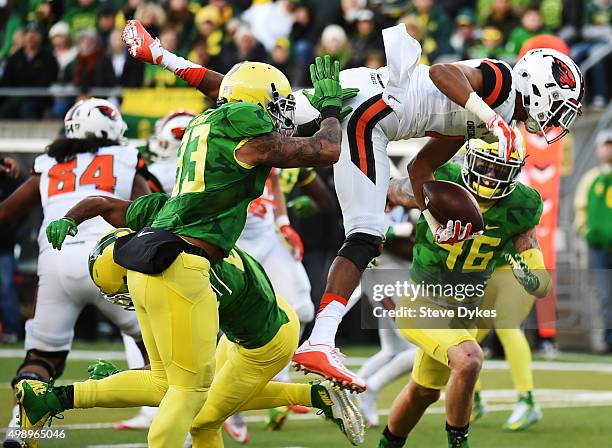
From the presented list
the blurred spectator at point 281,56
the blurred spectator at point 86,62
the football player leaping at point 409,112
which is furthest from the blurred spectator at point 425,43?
the football player leaping at point 409,112

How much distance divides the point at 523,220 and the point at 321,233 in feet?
20.0

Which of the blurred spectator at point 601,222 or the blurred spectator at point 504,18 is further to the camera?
the blurred spectator at point 504,18

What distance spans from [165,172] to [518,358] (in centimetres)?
259

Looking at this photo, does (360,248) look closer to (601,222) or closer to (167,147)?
(167,147)

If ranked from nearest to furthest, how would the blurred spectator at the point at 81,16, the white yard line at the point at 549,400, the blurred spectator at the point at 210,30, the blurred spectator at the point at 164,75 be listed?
the white yard line at the point at 549,400 < the blurred spectator at the point at 164,75 < the blurred spectator at the point at 210,30 < the blurred spectator at the point at 81,16

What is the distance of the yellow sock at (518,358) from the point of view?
8031 mm

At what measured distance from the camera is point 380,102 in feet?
19.3

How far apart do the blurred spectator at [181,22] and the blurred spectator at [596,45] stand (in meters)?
4.28

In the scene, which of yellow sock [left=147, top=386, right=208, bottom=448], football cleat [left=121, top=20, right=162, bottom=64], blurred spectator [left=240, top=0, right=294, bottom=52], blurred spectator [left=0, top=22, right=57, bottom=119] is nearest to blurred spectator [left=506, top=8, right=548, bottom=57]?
blurred spectator [left=240, top=0, right=294, bottom=52]

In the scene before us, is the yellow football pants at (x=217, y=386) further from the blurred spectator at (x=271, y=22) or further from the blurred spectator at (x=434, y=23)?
the blurred spectator at (x=271, y=22)

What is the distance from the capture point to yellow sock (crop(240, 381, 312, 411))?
5.82 m

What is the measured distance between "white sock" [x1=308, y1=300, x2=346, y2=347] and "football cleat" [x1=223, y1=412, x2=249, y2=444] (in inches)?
73.1

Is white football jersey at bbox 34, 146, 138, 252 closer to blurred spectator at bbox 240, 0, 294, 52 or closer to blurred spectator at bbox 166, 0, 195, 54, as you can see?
blurred spectator at bbox 166, 0, 195, 54

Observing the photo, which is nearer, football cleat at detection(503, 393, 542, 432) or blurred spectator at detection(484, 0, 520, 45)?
football cleat at detection(503, 393, 542, 432)
